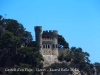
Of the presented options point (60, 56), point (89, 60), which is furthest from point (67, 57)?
point (89, 60)

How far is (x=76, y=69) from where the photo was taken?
9750 cm

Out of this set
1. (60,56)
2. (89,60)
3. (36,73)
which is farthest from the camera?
(89,60)

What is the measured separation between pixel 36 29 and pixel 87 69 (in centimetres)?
1700

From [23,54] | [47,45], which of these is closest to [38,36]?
[47,45]

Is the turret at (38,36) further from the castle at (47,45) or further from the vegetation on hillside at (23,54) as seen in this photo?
the vegetation on hillside at (23,54)

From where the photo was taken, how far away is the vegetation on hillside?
8894 cm

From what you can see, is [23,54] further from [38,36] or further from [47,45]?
[47,45]

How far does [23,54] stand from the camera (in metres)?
90.2

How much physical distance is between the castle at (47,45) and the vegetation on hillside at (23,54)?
6.40 feet

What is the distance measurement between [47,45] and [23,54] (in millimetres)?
8100

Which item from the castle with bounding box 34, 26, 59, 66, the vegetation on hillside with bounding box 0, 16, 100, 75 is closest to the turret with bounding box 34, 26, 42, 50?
the castle with bounding box 34, 26, 59, 66

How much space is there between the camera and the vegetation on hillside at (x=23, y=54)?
88938mm

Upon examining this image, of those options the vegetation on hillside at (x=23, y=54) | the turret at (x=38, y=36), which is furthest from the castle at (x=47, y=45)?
the vegetation on hillside at (x=23, y=54)

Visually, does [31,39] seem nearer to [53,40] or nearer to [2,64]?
[53,40]
